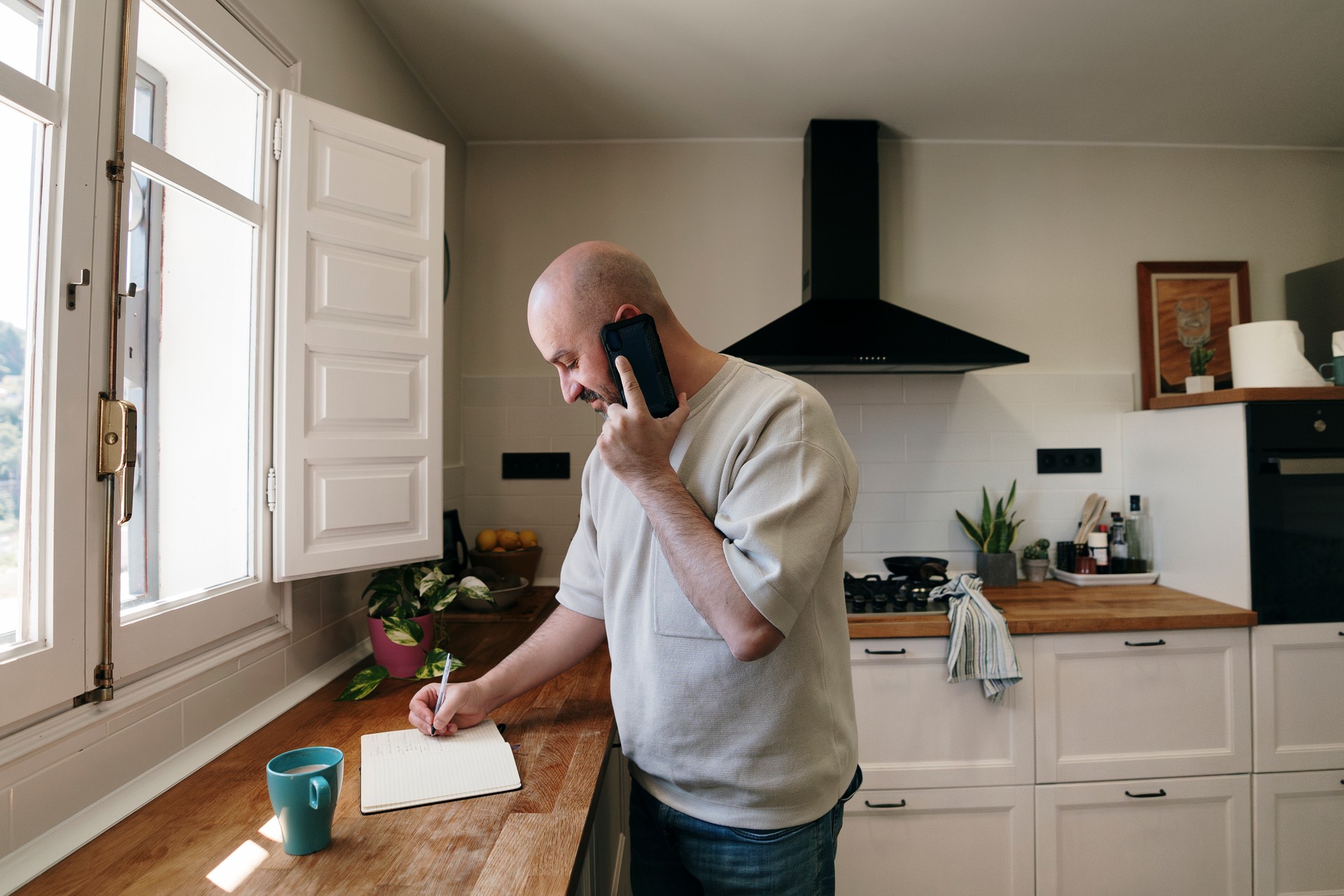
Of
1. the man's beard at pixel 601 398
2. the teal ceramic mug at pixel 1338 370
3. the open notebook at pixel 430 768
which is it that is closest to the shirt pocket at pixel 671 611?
the man's beard at pixel 601 398

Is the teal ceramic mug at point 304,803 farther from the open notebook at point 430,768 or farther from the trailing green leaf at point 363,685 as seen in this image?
the trailing green leaf at point 363,685

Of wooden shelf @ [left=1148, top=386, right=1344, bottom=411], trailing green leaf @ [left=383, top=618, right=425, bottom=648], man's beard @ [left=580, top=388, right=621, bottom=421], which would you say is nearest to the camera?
man's beard @ [left=580, top=388, right=621, bottom=421]

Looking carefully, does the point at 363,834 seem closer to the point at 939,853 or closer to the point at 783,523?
the point at 783,523

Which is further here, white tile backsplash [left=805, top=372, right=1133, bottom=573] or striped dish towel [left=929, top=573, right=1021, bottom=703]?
white tile backsplash [left=805, top=372, right=1133, bottom=573]

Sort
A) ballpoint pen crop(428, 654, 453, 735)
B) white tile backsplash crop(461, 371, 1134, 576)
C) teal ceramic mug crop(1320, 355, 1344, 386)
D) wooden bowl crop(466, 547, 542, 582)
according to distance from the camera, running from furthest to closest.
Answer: white tile backsplash crop(461, 371, 1134, 576), wooden bowl crop(466, 547, 542, 582), teal ceramic mug crop(1320, 355, 1344, 386), ballpoint pen crop(428, 654, 453, 735)

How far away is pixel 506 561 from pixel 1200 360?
96.1 inches

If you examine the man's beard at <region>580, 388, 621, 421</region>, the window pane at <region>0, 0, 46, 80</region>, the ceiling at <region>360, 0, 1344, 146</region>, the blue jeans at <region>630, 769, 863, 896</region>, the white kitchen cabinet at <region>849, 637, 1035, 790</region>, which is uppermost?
the ceiling at <region>360, 0, 1344, 146</region>

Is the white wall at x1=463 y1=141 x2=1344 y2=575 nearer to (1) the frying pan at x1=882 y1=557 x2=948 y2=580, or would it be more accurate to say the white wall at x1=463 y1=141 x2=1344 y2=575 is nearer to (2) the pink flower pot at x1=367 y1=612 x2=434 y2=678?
(1) the frying pan at x1=882 y1=557 x2=948 y2=580

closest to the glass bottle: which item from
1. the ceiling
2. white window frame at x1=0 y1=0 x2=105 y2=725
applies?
the ceiling

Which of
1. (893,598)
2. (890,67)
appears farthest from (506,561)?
(890,67)

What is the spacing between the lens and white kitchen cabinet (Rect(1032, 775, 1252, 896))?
2.14m

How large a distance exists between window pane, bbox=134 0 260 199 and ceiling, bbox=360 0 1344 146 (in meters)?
0.68

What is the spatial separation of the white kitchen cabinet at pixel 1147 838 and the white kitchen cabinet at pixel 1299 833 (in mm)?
42

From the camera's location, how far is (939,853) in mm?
2143
